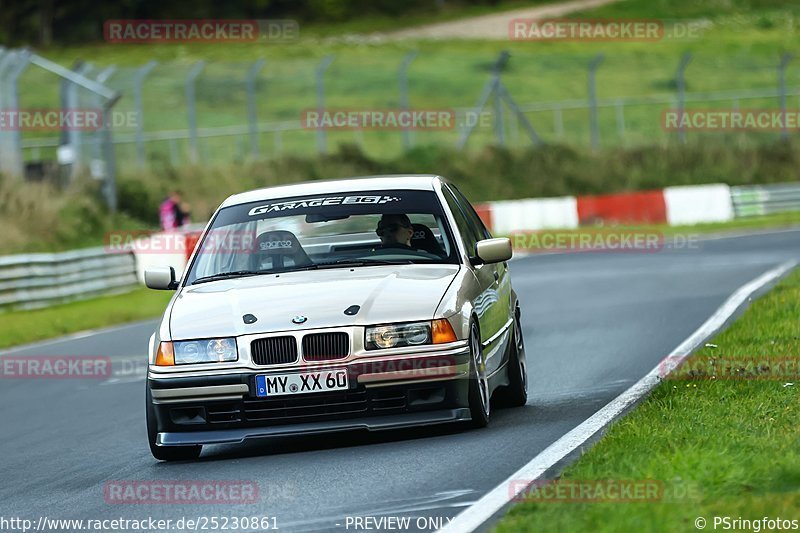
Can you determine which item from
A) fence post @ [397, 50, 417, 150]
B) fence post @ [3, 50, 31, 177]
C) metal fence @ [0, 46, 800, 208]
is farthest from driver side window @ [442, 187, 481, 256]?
metal fence @ [0, 46, 800, 208]

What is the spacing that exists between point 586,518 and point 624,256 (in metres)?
22.4

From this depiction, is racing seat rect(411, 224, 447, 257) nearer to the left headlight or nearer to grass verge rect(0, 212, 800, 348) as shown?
the left headlight

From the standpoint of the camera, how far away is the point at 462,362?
880cm

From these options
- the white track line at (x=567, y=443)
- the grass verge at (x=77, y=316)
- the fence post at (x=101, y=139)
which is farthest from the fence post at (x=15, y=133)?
the white track line at (x=567, y=443)

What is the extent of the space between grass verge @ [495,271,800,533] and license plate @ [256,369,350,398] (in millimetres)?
1424

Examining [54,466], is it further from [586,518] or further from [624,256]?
[624,256]

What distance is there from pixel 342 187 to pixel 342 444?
70.6 inches

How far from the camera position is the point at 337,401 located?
28.6 ft

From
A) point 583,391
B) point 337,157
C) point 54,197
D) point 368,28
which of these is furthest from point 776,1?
point 583,391

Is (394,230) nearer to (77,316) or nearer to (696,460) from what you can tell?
(696,460)

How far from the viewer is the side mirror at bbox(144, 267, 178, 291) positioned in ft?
33.1

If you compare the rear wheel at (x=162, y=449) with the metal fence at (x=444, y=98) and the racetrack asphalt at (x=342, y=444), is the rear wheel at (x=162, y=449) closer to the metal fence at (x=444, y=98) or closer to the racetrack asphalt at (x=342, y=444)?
the racetrack asphalt at (x=342, y=444)

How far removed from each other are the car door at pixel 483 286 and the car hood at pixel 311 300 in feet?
0.96

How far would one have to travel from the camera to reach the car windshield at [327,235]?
9820mm
